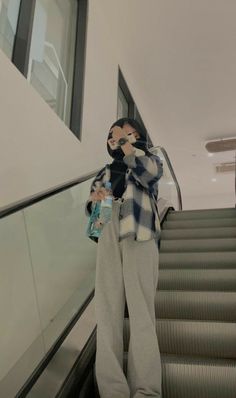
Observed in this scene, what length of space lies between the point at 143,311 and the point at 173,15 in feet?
17.0

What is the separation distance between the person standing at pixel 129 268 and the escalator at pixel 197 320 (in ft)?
0.76

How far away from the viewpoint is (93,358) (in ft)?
5.81

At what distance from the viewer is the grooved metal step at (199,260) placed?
3037mm

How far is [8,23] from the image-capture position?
9.48 feet

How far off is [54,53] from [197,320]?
3.30m

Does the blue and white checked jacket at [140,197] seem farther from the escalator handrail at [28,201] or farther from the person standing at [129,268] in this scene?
the escalator handrail at [28,201]

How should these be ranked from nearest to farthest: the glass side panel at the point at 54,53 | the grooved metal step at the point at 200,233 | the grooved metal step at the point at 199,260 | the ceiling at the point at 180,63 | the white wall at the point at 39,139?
the white wall at the point at 39,139
the grooved metal step at the point at 199,260
the glass side panel at the point at 54,53
the grooved metal step at the point at 200,233
the ceiling at the point at 180,63

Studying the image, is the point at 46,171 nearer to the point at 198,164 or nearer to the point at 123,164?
the point at 123,164

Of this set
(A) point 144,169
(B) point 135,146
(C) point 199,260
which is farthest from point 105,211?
(C) point 199,260

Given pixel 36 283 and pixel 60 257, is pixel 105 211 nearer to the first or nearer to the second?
pixel 36 283

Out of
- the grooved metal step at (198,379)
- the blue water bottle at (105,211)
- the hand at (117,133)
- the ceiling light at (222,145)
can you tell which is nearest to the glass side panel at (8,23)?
the hand at (117,133)

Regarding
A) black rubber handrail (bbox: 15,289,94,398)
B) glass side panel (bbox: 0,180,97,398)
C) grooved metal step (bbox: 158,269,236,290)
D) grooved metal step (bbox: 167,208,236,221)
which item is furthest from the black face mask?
grooved metal step (bbox: 167,208,236,221)

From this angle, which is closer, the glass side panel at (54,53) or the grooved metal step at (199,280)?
the grooved metal step at (199,280)

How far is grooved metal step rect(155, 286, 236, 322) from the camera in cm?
221
